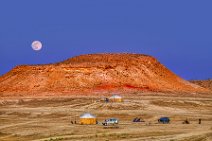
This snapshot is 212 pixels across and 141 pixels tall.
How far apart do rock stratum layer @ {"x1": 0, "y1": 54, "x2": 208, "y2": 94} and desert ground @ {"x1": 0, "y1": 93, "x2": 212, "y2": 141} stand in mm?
12001

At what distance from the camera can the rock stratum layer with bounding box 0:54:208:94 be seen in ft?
368

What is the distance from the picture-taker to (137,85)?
374 feet

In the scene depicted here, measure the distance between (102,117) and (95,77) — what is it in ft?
150

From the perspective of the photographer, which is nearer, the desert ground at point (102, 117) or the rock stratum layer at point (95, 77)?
the desert ground at point (102, 117)

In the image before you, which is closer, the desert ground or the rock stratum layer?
the desert ground

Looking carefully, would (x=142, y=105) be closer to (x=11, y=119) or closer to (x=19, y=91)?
(x=11, y=119)

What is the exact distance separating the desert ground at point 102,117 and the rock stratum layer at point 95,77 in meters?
12.0

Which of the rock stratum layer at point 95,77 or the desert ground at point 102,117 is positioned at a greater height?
the rock stratum layer at point 95,77

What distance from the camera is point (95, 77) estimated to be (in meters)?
117

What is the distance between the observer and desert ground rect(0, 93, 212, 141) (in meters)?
47.8

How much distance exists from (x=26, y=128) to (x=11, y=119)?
42.3 feet

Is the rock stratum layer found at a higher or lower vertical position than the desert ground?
higher

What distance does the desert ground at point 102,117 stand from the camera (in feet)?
157

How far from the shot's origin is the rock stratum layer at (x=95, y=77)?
4412 inches
